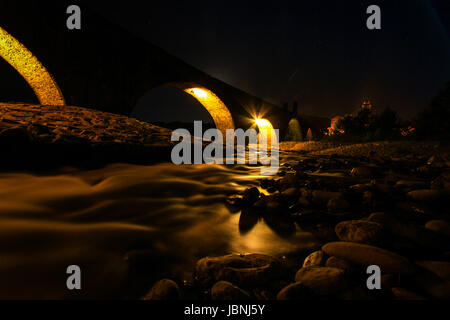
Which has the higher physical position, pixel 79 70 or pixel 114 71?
pixel 114 71

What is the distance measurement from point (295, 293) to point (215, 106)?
1466 centimetres

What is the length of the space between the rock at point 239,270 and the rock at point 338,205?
3.29 feet

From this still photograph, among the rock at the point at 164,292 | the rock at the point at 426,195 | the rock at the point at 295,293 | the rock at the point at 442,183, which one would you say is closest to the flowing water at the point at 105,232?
the rock at the point at 164,292

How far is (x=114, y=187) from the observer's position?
7.61 ft

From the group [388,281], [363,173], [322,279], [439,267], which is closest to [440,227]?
[439,267]

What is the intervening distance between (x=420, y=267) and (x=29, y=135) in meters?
Result: 4.21

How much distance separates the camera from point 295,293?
85cm

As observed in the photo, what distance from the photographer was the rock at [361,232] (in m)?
1.17

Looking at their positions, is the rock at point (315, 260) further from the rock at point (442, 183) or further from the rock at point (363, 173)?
the rock at point (363, 173)

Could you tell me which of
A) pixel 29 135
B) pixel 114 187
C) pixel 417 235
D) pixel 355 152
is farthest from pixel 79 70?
pixel 355 152

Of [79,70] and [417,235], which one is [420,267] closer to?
[417,235]

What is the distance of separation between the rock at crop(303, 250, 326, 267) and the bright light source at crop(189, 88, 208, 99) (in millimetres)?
12861

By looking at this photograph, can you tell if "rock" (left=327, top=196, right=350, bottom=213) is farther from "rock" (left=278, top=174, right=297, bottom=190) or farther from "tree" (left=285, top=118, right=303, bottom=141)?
"tree" (left=285, top=118, right=303, bottom=141)
